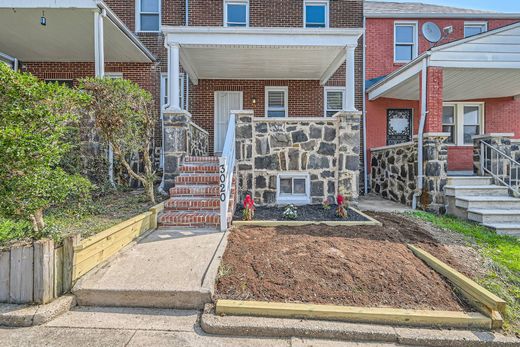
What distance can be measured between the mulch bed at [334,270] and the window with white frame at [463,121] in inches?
273

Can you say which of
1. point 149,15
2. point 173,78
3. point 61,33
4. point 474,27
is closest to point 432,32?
point 474,27

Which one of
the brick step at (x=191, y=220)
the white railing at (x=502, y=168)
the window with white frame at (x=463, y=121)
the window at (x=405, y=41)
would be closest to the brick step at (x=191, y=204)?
the brick step at (x=191, y=220)

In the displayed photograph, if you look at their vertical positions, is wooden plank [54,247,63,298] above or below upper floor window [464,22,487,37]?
below

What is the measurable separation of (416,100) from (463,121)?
1.79 metres

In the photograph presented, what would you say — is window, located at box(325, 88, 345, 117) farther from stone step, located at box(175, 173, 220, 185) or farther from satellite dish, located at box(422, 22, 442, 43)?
stone step, located at box(175, 173, 220, 185)

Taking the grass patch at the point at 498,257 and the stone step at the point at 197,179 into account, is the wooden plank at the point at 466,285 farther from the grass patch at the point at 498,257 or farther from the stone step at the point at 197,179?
the stone step at the point at 197,179

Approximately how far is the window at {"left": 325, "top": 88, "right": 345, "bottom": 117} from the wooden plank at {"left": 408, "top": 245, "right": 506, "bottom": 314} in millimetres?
6396

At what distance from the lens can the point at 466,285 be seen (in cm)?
302

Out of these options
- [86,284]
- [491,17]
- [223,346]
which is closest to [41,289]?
[86,284]

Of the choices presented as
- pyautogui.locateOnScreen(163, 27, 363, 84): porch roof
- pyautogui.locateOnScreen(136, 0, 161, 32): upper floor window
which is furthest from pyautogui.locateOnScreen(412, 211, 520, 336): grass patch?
pyautogui.locateOnScreen(136, 0, 161, 32): upper floor window

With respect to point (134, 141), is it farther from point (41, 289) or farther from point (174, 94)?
point (41, 289)

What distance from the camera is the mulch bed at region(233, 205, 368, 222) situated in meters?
5.21

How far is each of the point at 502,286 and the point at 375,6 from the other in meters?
10.6

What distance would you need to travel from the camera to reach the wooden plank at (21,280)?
276 cm
